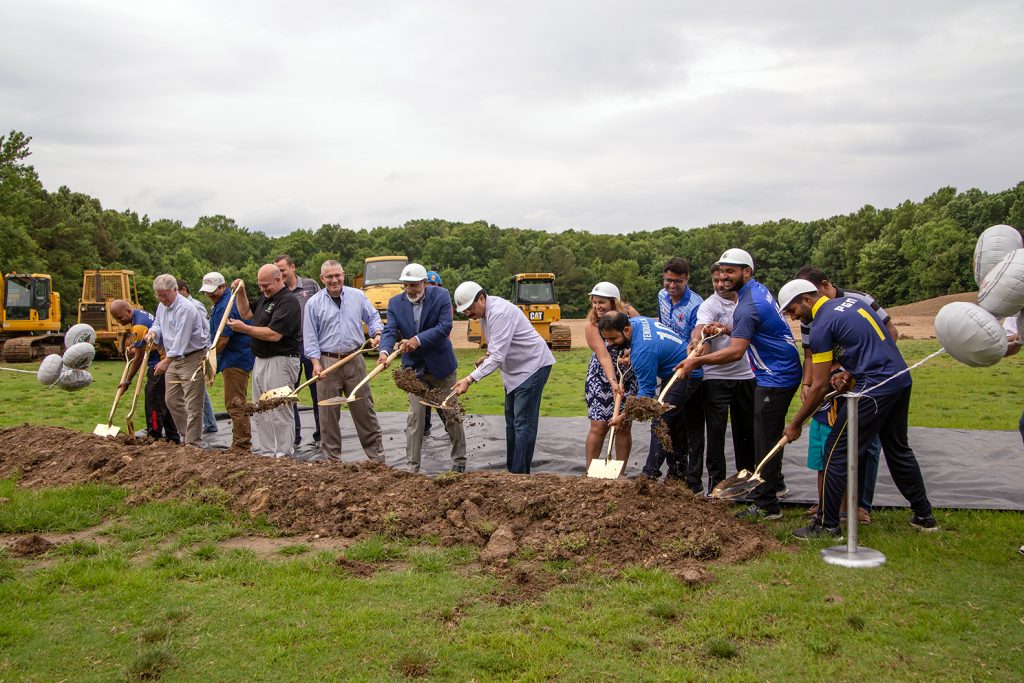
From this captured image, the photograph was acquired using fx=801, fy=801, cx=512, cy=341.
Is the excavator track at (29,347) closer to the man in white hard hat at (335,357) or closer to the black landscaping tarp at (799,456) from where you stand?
the black landscaping tarp at (799,456)

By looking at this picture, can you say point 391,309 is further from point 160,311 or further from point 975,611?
point 975,611

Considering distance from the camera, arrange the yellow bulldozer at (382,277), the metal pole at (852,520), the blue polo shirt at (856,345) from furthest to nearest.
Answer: the yellow bulldozer at (382,277) → the blue polo shirt at (856,345) → the metal pole at (852,520)

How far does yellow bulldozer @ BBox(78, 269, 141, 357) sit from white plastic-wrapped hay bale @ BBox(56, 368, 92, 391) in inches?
587

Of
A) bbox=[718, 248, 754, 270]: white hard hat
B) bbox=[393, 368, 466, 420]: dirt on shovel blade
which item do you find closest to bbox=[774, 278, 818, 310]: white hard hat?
bbox=[718, 248, 754, 270]: white hard hat

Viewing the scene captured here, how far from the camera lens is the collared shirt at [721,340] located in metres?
5.81

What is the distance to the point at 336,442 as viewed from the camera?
7254mm

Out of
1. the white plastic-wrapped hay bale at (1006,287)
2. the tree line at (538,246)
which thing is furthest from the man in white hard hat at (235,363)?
the tree line at (538,246)

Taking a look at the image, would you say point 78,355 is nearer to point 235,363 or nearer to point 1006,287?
point 235,363

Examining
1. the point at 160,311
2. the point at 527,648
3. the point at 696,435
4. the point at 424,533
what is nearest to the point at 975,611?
the point at 527,648

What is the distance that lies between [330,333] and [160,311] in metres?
2.03

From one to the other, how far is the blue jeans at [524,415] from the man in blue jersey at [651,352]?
0.72 m

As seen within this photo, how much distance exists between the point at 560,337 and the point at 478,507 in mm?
19164

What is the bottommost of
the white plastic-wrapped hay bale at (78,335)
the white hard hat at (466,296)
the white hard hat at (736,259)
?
the white plastic-wrapped hay bale at (78,335)

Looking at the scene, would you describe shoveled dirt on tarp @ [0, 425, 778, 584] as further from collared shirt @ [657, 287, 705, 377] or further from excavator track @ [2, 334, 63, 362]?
excavator track @ [2, 334, 63, 362]
